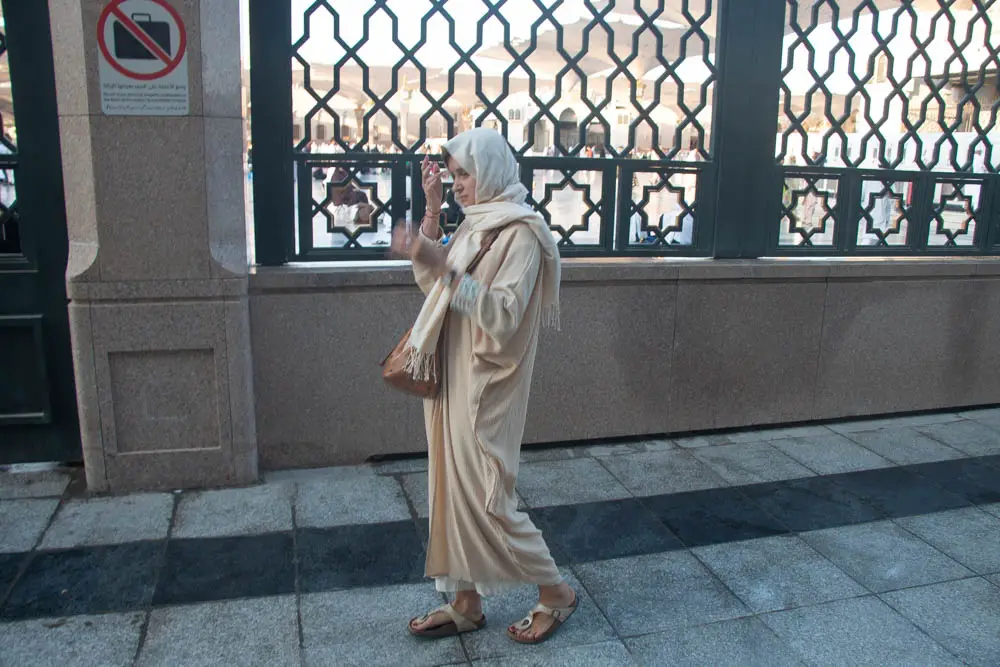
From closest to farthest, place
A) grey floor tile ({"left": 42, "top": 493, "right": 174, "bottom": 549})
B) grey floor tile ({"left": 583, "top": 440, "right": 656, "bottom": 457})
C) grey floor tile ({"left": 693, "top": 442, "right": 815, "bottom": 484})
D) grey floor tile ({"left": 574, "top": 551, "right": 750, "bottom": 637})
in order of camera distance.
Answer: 1. grey floor tile ({"left": 574, "top": 551, "right": 750, "bottom": 637})
2. grey floor tile ({"left": 42, "top": 493, "right": 174, "bottom": 549})
3. grey floor tile ({"left": 693, "top": 442, "right": 815, "bottom": 484})
4. grey floor tile ({"left": 583, "top": 440, "right": 656, "bottom": 457})

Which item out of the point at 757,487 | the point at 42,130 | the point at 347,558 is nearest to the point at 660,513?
the point at 757,487

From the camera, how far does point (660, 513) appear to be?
14.1 ft

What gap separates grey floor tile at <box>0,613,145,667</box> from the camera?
2.93m

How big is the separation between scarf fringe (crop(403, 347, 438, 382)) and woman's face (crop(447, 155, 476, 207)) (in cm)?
56

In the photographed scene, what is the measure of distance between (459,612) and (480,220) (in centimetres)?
154

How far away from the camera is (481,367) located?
284 centimetres

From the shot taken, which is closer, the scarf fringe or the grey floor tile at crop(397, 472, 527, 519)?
the scarf fringe

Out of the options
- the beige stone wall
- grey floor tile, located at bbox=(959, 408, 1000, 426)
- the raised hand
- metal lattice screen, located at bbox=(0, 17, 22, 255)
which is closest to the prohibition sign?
metal lattice screen, located at bbox=(0, 17, 22, 255)

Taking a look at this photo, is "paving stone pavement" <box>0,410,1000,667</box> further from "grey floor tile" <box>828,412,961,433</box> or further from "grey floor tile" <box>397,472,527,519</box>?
"grey floor tile" <box>828,412,961,433</box>

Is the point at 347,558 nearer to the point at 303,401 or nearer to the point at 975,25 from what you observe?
the point at 303,401

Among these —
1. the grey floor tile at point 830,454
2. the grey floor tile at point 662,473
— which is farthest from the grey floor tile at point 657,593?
the grey floor tile at point 830,454

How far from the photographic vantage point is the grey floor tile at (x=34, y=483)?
4.28 m

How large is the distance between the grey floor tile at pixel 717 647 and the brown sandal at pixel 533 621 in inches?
10.6


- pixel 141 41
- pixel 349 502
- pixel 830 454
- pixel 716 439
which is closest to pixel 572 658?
pixel 349 502
